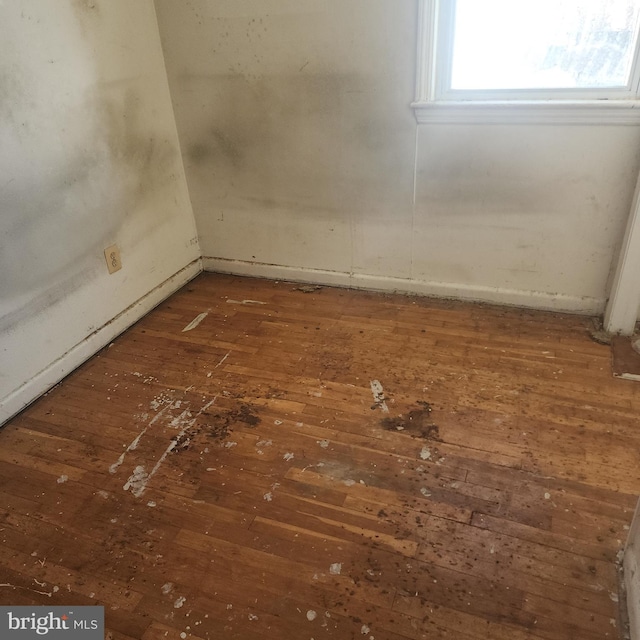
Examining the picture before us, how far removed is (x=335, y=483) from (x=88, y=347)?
4.43 feet

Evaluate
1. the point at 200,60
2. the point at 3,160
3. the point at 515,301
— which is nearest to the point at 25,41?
the point at 3,160

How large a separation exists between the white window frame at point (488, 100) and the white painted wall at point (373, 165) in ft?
0.14

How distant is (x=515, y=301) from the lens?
99.0 inches

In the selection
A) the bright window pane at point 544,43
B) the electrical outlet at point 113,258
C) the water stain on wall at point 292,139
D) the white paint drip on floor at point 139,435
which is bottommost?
the white paint drip on floor at point 139,435

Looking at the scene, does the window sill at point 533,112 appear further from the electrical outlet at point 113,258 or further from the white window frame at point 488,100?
the electrical outlet at point 113,258

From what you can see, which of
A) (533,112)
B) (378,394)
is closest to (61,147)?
(378,394)

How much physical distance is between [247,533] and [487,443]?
2.77 ft

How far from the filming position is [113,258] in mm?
2430

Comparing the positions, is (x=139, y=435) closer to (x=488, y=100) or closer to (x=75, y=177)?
(x=75, y=177)

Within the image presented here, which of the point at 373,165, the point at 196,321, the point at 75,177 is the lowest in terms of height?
the point at 196,321

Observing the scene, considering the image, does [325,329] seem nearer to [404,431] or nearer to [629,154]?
[404,431]

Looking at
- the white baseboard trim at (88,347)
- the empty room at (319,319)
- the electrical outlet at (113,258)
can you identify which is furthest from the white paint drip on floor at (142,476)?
the electrical outlet at (113,258)

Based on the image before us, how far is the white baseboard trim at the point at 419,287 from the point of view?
2432 millimetres

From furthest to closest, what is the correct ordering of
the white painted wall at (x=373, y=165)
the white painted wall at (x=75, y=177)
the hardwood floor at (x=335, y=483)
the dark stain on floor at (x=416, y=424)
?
the white painted wall at (x=373, y=165), the white painted wall at (x=75, y=177), the dark stain on floor at (x=416, y=424), the hardwood floor at (x=335, y=483)
